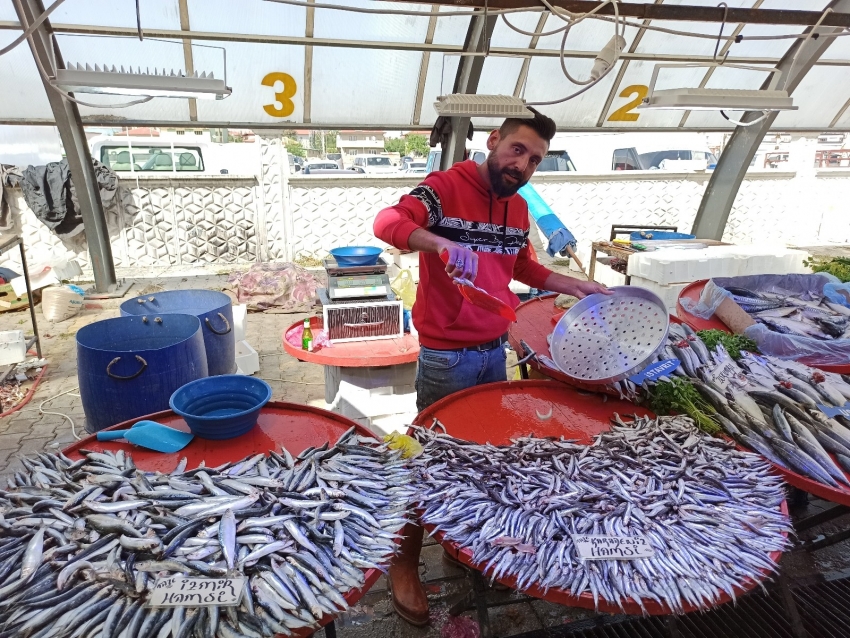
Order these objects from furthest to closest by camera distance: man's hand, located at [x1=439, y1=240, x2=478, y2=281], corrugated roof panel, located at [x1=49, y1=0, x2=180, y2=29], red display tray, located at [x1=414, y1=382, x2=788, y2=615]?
1. corrugated roof panel, located at [x1=49, y1=0, x2=180, y2=29]
2. red display tray, located at [x1=414, y1=382, x2=788, y2=615]
3. man's hand, located at [x1=439, y1=240, x2=478, y2=281]

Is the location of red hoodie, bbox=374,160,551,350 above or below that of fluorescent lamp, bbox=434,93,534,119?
below

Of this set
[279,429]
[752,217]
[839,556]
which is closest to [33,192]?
[279,429]

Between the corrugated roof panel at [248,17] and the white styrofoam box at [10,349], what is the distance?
4170 mm

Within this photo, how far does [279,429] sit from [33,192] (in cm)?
973

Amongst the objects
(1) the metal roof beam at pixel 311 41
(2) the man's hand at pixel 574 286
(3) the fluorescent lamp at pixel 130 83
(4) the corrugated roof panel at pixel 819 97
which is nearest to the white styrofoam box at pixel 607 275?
(1) the metal roof beam at pixel 311 41

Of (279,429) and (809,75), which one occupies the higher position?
(809,75)

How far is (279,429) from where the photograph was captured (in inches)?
86.7

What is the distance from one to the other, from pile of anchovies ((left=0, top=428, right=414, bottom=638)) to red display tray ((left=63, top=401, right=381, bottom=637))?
0.15 metres

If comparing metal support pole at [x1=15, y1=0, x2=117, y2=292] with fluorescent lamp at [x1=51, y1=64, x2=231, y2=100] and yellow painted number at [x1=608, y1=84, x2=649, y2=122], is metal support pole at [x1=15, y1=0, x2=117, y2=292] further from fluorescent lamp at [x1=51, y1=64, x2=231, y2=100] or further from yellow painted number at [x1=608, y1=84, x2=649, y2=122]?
yellow painted number at [x1=608, y1=84, x2=649, y2=122]

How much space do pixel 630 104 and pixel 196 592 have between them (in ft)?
30.6

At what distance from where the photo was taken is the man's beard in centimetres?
251

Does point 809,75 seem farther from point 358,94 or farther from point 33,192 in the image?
point 33,192

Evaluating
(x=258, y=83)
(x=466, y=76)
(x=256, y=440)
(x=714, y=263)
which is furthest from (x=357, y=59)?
(x=256, y=440)

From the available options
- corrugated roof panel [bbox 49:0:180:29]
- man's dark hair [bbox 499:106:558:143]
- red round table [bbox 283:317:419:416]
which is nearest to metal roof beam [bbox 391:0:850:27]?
man's dark hair [bbox 499:106:558:143]
